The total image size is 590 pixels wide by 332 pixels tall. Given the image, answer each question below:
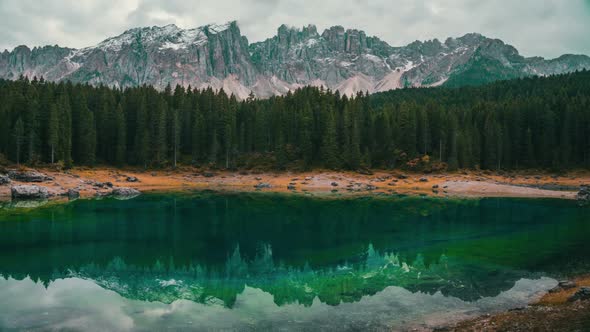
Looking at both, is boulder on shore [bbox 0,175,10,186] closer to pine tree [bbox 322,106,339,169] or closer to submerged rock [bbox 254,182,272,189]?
submerged rock [bbox 254,182,272,189]

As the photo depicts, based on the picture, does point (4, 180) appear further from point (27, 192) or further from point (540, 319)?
point (540, 319)

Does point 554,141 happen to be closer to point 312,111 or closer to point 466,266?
point 312,111

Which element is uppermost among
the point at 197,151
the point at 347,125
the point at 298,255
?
the point at 347,125

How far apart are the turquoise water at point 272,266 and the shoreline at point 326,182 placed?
90.4ft

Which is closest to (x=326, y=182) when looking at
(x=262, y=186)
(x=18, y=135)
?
(x=262, y=186)

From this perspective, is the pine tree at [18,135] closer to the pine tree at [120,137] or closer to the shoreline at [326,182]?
the shoreline at [326,182]

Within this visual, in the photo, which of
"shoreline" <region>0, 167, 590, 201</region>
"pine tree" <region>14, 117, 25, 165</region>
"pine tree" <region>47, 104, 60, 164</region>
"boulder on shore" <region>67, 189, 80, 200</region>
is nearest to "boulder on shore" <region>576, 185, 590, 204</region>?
"shoreline" <region>0, 167, 590, 201</region>

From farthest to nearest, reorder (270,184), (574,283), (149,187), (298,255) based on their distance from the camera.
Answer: (270,184)
(149,187)
(298,255)
(574,283)

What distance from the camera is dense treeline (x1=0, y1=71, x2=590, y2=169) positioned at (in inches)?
5069

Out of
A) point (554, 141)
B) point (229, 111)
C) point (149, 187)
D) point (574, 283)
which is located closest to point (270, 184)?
point (149, 187)

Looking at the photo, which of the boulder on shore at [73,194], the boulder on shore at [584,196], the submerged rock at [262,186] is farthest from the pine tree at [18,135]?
the boulder on shore at [584,196]

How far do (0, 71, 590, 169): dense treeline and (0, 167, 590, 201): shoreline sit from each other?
731cm

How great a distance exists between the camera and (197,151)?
138 m

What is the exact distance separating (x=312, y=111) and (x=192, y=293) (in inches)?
4574
